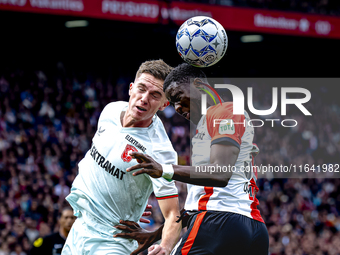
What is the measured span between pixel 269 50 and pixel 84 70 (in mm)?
7491

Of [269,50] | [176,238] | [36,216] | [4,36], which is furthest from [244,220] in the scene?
[269,50]

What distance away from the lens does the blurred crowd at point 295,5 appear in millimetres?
15219

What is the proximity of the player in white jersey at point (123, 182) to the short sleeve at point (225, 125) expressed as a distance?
3.08ft


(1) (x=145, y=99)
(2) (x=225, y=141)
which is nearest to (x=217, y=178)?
(2) (x=225, y=141)

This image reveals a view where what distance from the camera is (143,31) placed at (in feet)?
49.9

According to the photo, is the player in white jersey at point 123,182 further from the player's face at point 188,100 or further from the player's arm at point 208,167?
the player's arm at point 208,167

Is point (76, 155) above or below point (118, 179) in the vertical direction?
below

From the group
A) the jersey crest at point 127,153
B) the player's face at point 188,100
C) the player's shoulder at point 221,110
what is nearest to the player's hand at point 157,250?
the jersey crest at point 127,153

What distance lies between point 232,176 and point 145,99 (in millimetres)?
1186

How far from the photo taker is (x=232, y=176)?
3.30 m

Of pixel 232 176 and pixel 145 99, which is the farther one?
pixel 145 99

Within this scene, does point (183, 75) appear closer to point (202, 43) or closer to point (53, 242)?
point (202, 43)

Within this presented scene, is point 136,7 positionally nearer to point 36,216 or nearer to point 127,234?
point 36,216

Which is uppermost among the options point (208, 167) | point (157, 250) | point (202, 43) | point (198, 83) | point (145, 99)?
point (202, 43)
